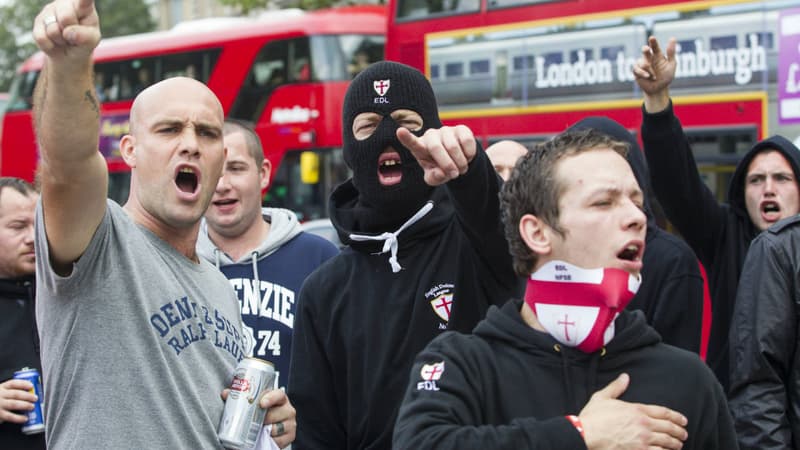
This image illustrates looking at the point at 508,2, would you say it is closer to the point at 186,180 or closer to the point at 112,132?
the point at 186,180

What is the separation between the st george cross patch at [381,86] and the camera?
3.21 metres

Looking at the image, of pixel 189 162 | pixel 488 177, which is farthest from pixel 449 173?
pixel 189 162

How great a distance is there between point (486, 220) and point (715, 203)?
7.15 ft

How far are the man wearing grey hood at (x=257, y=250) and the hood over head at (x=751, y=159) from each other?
1.87m

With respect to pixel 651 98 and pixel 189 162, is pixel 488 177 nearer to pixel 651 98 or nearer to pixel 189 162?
pixel 189 162

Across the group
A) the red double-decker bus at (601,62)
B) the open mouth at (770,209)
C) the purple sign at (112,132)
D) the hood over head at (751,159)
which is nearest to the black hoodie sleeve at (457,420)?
the open mouth at (770,209)

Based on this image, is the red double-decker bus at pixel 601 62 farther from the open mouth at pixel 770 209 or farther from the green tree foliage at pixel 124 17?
the green tree foliage at pixel 124 17

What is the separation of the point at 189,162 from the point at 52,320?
0.66 m

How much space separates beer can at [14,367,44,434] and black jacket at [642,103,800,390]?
2.64 meters

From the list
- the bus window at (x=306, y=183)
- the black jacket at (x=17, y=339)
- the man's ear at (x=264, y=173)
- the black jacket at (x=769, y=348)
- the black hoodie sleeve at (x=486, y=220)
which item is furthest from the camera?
the bus window at (x=306, y=183)

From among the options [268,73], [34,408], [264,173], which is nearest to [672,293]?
[264,173]

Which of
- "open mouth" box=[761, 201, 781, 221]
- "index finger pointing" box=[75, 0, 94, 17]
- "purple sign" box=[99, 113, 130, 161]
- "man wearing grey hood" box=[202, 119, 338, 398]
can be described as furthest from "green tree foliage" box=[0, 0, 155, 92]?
"index finger pointing" box=[75, 0, 94, 17]

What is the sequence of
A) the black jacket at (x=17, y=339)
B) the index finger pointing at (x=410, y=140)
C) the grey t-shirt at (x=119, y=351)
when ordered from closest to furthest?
the index finger pointing at (x=410, y=140) → the grey t-shirt at (x=119, y=351) → the black jacket at (x=17, y=339)

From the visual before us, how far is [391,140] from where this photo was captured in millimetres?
3186
